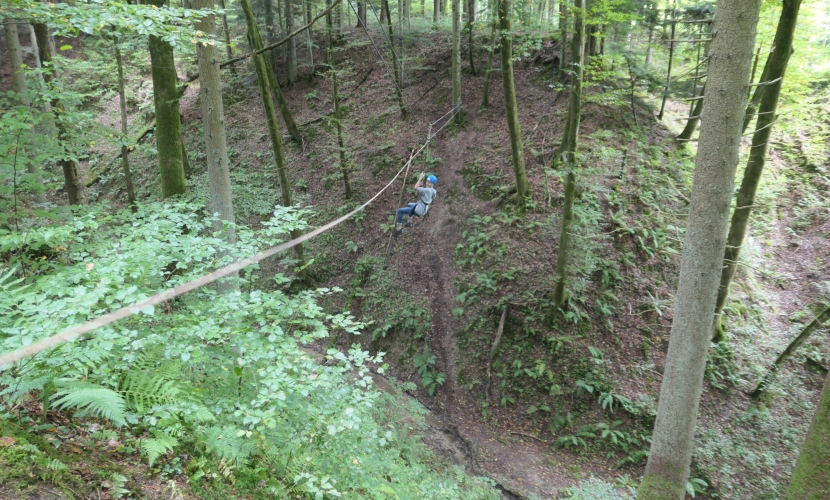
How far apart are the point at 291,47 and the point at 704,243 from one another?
1804 cm

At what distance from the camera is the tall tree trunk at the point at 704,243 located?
397 centimetres

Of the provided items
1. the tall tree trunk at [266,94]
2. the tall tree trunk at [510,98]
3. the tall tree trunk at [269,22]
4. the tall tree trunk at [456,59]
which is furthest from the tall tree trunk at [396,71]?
the tall tree trunk at [266,94]

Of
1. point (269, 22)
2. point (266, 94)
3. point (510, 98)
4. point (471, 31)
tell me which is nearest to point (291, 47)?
point (269, 22)

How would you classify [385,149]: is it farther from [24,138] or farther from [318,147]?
[24,138]

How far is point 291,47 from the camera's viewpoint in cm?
1762

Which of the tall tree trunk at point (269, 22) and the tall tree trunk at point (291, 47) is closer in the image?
the tall tree trunk at point (269, 22)

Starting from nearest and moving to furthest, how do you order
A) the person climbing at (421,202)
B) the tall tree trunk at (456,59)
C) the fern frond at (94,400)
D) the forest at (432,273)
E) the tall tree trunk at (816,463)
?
the fern frond at (94,400) → the forest at (432,273) → the tall tree trunk at (816,463) → the person climbing at (421,202) → the tall tree trunk at (456,59)

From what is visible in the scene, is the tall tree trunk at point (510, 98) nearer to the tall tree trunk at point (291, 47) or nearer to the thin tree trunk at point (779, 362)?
the thin tree trunk at point (779, 362)

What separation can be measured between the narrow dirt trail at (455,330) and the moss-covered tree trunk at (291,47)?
338 inches

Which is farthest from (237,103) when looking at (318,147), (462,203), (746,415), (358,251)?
(746,415)

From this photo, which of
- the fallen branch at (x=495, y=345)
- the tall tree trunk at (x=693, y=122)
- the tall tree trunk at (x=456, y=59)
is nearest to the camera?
the fallen branch at (x=495, y=345)

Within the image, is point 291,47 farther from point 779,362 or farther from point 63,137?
point 779,362

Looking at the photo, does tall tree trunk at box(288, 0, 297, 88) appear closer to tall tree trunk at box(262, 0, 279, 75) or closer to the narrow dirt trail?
tall tree trunk at box(262, 0, 279, 75)

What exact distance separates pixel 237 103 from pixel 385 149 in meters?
9.16
